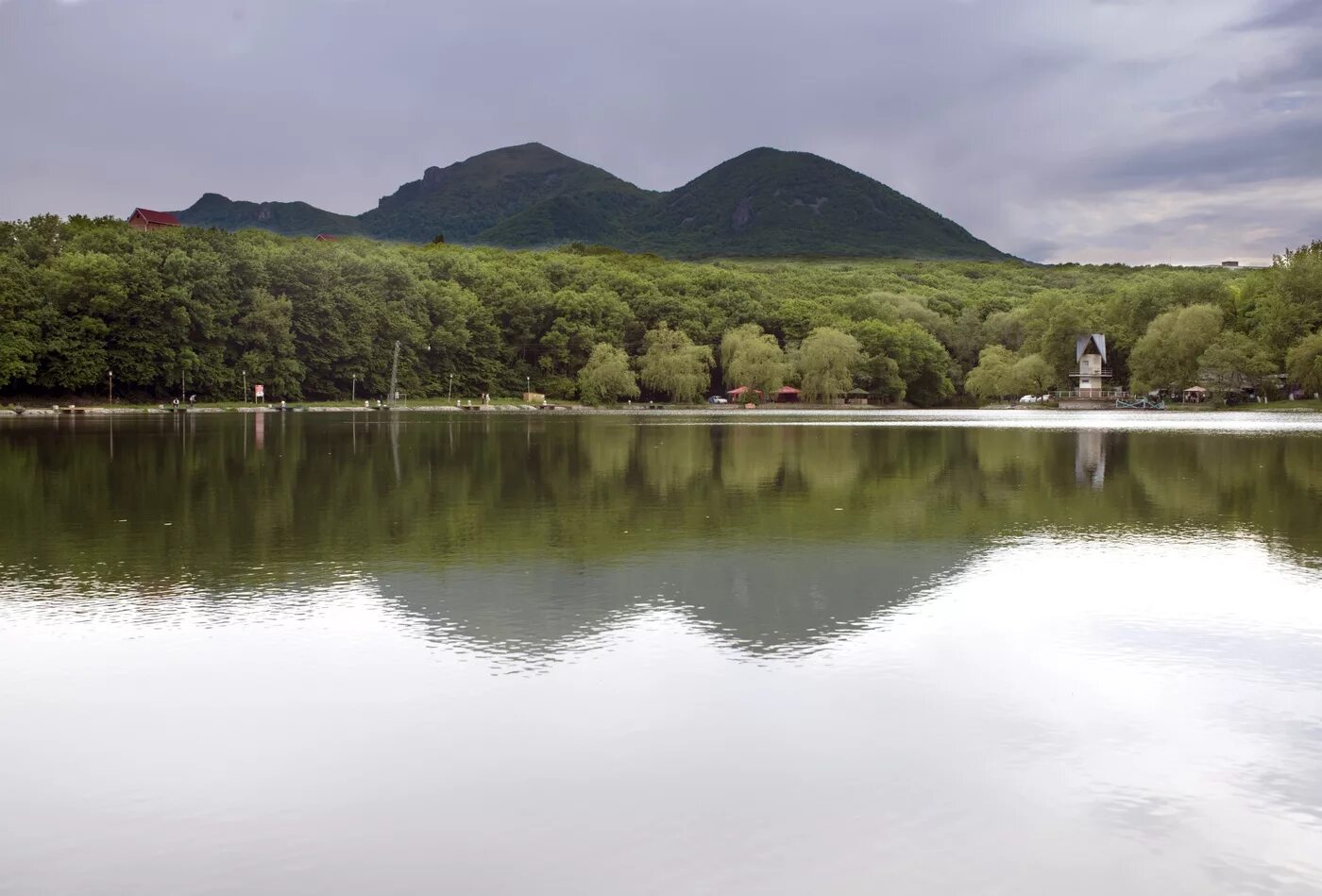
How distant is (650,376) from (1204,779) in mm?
126149

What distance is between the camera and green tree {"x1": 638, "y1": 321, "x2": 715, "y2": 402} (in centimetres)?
13150

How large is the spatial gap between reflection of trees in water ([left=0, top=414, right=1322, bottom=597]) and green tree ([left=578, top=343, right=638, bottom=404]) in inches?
3232

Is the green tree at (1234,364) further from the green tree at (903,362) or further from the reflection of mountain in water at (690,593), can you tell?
the reflection of mountain in water at (690,593)

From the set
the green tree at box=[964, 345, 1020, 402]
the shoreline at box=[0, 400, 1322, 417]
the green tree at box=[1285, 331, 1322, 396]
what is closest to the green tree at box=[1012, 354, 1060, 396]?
the green tree at box=[964, 345, 1020, 402]

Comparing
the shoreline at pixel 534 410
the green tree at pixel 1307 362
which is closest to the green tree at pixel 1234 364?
the shoreline at pixel 534 410

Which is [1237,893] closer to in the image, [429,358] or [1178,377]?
[1178,377]

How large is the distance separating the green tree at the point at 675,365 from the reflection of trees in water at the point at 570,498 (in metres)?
83.4

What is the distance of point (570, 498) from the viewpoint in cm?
2555

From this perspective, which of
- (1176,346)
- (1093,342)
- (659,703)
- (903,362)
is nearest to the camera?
(659,703)

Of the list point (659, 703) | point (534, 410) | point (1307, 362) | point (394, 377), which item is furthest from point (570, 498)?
point (394, 377)

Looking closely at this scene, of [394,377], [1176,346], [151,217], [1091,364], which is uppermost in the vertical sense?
[151,217]

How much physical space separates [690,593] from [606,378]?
11692 centimetres

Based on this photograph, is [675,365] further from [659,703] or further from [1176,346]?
[659,703]

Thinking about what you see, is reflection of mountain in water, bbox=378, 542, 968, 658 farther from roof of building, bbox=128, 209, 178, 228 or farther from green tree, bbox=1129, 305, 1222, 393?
roof of building, bbox=128, 209, 178, 228
